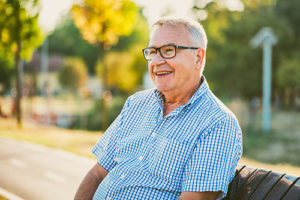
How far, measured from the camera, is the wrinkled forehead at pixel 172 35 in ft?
7.29

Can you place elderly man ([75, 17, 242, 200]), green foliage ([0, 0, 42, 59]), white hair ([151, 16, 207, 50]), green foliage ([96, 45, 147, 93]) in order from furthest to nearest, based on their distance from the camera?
green foliage ([96, 45, 147, 93])
green foliage ([0, 0, 42, 59])
white hair ([151, 16, 207, 50])
elderly man ([75, 17, 242, 200])

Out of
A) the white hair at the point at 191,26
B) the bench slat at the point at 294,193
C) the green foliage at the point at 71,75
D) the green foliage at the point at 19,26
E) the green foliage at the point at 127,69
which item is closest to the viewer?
the bench slat at the point at 294,193

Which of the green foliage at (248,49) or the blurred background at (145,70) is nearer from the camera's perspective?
the blurred background at (145,70)

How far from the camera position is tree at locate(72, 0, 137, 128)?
1141 centimetres

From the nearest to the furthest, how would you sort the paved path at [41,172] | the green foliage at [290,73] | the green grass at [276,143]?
the paved path at [41,172] < the green grass at [276,143] < the green foliage at [290,73]

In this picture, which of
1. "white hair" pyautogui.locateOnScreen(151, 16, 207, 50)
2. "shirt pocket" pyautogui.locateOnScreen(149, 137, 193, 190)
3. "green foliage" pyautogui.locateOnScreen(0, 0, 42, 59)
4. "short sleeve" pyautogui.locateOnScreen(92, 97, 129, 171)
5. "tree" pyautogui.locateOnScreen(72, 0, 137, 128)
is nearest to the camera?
"shirt pocket" pyautogui.locateOnScreen(149, 137, 193, 190)

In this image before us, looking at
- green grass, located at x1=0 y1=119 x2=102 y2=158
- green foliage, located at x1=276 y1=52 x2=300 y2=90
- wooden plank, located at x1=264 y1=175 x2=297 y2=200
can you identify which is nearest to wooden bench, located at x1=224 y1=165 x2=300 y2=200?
wooden plank, located at x1=264 y1=175 x2=297 y2=200

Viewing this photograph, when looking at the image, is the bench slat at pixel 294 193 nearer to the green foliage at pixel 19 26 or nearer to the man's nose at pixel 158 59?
the man's nose at pixel 158 59

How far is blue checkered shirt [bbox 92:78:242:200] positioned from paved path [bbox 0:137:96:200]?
2.97 m

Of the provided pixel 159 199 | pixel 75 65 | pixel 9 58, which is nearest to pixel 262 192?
pixel 159 199

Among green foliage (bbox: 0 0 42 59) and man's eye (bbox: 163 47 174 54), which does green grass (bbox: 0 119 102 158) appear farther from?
man's eye (bbox: 163 47 174 54)

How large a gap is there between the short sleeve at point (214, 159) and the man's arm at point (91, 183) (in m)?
0.77

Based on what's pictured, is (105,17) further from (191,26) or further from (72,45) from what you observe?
(72,45)

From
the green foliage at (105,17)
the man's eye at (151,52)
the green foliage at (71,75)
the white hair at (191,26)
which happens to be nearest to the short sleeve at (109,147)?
the man's eye at (151,52)
